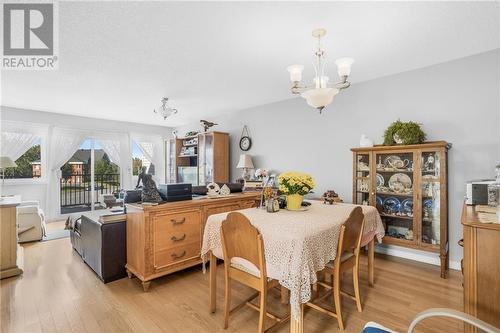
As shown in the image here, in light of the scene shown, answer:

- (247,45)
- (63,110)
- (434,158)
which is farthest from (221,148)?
(434,158)

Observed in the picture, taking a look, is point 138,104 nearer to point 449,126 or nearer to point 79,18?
point 79,18

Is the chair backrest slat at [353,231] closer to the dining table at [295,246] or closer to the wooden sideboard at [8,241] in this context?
the dining table at [295,246]

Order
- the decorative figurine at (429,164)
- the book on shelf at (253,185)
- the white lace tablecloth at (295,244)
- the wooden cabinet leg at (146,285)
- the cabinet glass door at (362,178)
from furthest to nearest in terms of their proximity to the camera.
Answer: the book on shelf at (253,185), the cabinet glass door at (362,178), the decorative figurine at (429,164), the wooden cabinet leg at (146,285), the white lace tablecloth at (295,244)

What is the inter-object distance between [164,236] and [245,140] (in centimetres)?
304

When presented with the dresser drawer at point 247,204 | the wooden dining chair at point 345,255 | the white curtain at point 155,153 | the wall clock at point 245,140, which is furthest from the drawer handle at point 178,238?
the white curtain at point 155,153

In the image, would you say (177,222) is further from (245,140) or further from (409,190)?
(245,140)

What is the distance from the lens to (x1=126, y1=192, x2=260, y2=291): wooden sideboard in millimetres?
2359

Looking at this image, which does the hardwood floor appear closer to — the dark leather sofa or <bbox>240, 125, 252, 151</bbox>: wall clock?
the dark leather sofa

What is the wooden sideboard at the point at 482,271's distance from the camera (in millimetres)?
1174

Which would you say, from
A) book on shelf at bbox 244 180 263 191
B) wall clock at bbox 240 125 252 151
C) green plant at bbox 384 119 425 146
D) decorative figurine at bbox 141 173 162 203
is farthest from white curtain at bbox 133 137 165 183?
green plant at bbox 384 119 425 146

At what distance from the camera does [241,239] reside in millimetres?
1631

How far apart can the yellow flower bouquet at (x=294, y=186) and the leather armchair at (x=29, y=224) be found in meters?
4.24

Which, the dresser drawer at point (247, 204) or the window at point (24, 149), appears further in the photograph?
the window at point (24, 149)

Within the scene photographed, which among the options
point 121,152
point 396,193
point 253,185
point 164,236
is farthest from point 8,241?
point 396,193
